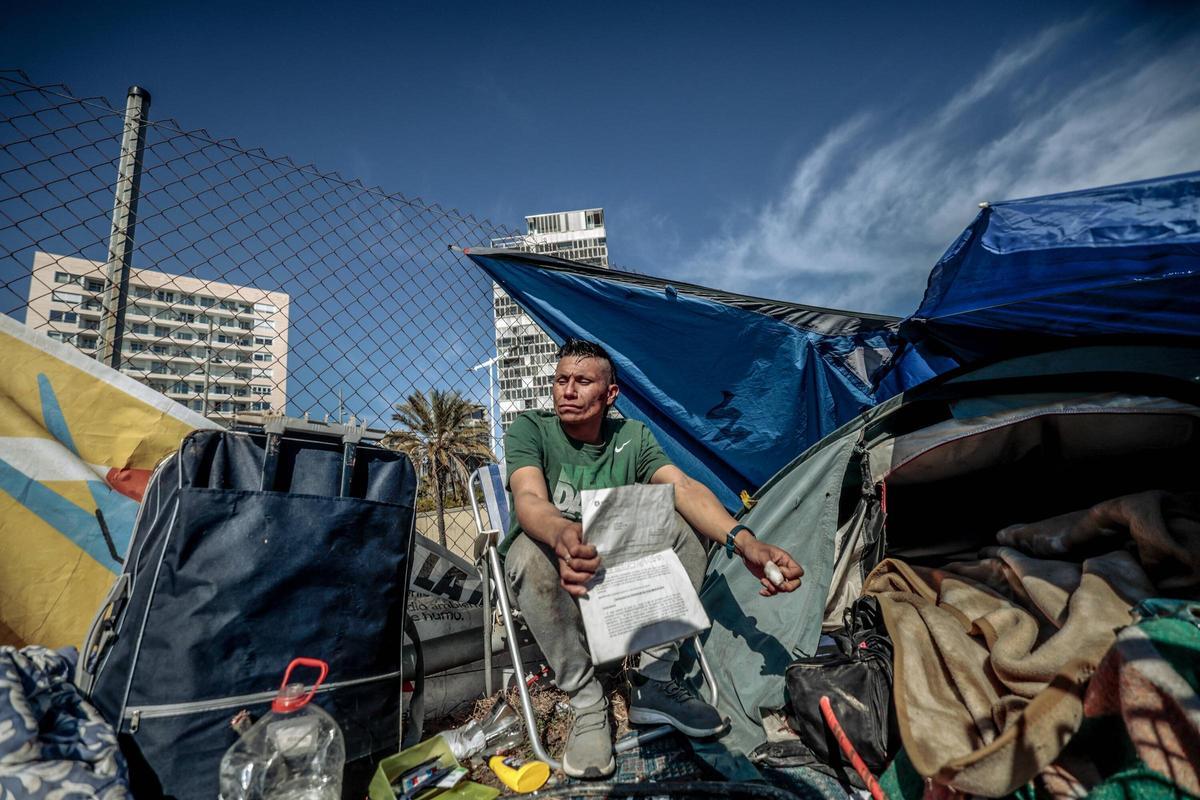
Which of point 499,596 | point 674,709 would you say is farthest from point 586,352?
point 674,709

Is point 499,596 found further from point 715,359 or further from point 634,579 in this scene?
point 715,359

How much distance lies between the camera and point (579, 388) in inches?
90.1

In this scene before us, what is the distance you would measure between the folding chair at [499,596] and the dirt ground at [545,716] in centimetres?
10

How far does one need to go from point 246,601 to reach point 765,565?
1.63 metres

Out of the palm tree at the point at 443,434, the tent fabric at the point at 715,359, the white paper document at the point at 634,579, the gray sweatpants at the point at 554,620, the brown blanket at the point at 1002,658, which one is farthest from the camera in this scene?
the palm tree at the point at 443,434

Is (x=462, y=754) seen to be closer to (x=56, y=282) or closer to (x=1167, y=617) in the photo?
(x=1167, y=617)

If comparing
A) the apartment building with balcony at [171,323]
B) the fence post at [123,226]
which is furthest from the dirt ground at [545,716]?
the fence post at [123,226]

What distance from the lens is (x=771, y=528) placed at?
92.3 inches

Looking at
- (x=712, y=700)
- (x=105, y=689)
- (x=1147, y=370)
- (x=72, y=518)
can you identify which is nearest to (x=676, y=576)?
(x=712, y=700)

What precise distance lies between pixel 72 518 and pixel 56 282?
47.2 inches

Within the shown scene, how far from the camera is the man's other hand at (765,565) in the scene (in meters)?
1.68

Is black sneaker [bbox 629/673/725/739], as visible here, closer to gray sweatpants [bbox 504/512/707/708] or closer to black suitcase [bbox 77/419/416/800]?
gray sweatpants [bbox 504/512/707/708]

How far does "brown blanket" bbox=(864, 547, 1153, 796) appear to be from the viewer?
1102mm

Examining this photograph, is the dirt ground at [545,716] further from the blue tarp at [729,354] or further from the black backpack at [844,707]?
the blue tarp at [729,354]
